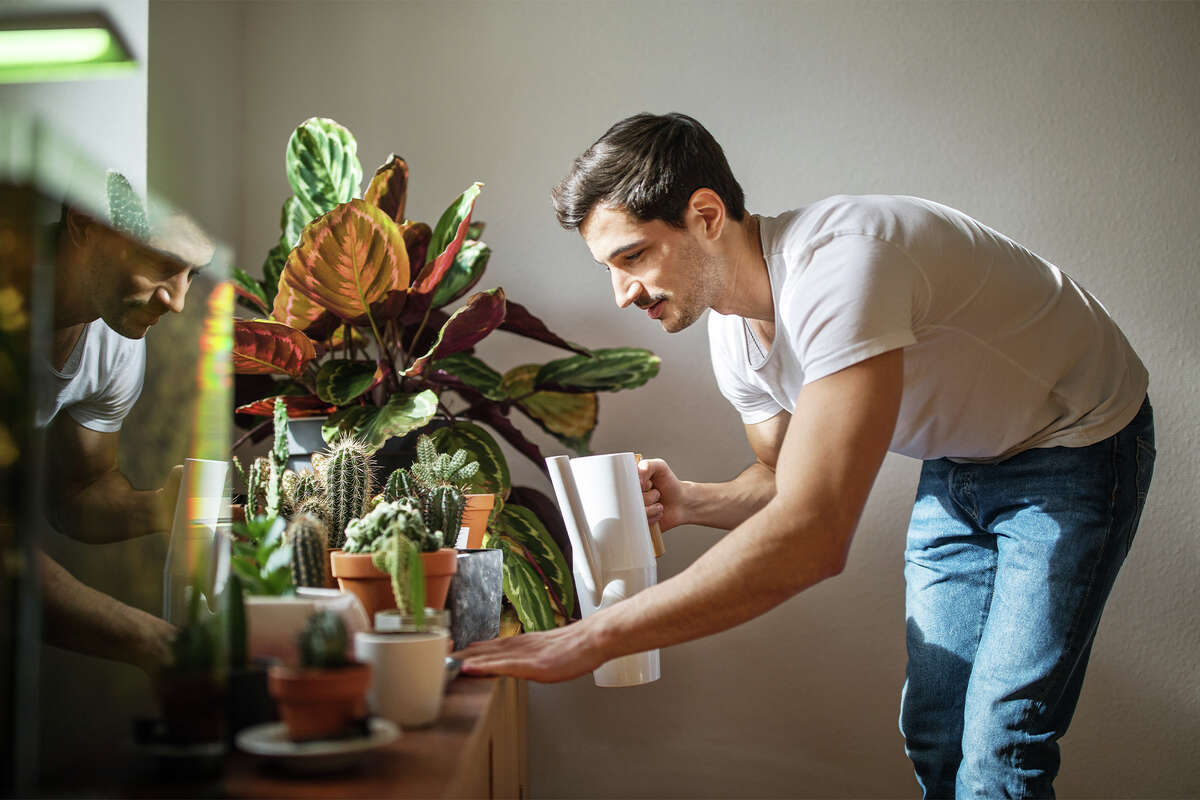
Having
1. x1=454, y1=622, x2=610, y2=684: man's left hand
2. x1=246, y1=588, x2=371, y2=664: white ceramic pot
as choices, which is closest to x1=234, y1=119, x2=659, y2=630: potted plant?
x1=454, y1=622, x2=610, y2=684: man's left hand

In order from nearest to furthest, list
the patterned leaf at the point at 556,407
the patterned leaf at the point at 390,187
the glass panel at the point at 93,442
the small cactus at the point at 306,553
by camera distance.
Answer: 1. the glass panel at the point at 93,442
2. the small cactus at the point at 306,553
3. the patterned leaf at the point at 390,187
4. the patterned leaf at the point at 556,407

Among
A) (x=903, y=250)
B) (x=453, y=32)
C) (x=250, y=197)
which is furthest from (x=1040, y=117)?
(x=250, y=197)

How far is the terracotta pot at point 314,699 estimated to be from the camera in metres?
0.53

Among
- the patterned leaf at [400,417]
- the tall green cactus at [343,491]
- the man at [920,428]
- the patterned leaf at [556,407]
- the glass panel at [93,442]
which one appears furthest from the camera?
the patterned leaf at [556,407]

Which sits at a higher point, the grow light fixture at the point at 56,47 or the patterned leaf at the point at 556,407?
the grow light fixture at the point at 56,47

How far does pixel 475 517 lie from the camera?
1212mm

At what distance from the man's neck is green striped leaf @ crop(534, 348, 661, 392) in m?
0.35

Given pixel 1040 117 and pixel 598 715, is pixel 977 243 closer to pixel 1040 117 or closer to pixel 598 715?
pixel 1040 117

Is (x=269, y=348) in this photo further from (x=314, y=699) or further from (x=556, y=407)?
(x=314, y=699)

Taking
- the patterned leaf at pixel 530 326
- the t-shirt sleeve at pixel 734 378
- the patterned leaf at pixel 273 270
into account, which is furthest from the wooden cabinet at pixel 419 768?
the patterned leaf at pixel 273 270

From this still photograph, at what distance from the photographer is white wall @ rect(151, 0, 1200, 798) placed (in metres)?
1.80

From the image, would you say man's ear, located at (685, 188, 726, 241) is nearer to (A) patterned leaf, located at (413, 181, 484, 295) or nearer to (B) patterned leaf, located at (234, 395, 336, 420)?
(A) patterned leaf, located at (413, 181, 484, 295)

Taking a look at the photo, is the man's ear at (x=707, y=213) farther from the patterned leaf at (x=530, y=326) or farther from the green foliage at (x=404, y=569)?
the green foliage at (x=404, y=569)

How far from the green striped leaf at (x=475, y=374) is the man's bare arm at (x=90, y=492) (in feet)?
3.36
